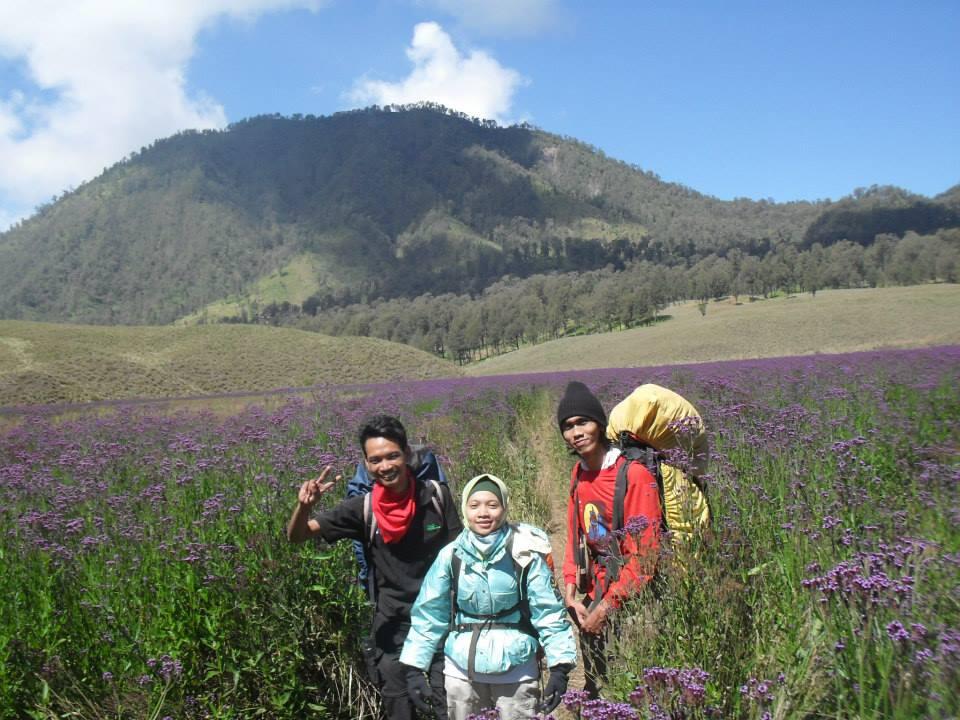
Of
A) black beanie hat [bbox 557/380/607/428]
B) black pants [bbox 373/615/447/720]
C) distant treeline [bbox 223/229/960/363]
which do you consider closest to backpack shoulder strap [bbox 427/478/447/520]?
black pants [bbox 373/615/447/720]

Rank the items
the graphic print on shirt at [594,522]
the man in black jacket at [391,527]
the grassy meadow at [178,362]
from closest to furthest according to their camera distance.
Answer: the graphic print on shirt at [594,522] < the man in black jacket at [391,527] < the grassy meadow at [178,362]

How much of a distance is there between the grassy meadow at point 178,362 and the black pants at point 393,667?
32.8 meters

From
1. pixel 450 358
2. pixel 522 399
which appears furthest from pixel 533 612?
pixel 450 358

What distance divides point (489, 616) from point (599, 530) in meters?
0.68

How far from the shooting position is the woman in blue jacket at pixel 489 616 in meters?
2.86

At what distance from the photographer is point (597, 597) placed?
317 centimetres

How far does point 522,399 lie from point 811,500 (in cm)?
1331

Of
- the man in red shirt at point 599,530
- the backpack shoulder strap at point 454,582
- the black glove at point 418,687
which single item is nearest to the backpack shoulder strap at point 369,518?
the backpack shoulder strap at point 454,582

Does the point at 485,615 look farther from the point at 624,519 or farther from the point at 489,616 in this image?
the point at 624,519

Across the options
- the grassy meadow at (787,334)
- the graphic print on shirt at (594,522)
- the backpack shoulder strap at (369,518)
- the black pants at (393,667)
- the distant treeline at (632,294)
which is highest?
the distant treeline at (632,294)

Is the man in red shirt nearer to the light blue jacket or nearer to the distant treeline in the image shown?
the light blue jacket

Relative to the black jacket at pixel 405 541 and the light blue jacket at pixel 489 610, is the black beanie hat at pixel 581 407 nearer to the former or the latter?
the light blue jacket at pixel 489 610

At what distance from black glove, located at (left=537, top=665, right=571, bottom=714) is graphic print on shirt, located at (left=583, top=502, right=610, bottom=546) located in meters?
0.60

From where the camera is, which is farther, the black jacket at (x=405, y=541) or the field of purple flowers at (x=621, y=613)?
the black jacket at (x=405, y=541)
